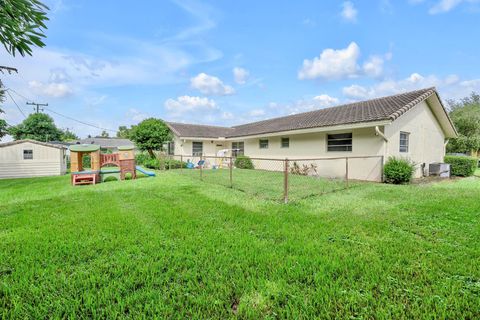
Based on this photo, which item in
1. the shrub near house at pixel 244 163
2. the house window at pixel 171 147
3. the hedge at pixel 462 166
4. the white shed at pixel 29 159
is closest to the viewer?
the hedge at pixel 462 166

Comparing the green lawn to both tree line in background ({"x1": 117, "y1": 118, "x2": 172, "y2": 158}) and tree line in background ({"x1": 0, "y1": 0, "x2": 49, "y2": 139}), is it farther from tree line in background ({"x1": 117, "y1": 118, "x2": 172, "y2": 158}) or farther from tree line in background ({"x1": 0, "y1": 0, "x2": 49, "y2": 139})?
tree line in background ({"x1": 117, "y1": 118, "x2": 172, "y2": 158})

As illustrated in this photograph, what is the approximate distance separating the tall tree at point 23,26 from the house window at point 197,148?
1750cm

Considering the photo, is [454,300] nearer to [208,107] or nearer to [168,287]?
[168,287]

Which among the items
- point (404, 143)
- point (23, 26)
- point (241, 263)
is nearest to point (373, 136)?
point (404, 143)

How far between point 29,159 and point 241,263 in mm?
18897

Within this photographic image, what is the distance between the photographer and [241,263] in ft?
9.04

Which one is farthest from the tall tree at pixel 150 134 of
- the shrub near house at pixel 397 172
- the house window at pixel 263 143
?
the shrub near house at pixel 397 172

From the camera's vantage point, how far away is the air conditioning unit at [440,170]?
476 inches

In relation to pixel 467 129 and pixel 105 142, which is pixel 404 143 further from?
pixel 105 142

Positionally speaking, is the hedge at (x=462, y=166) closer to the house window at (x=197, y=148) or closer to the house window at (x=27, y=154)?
the house window at (x=197, y=148)

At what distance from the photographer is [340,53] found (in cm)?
1819

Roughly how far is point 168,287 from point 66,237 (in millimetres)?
2419

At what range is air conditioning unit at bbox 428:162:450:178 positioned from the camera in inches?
476

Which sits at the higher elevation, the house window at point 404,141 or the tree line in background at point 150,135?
the tree line in background at point 150,135
